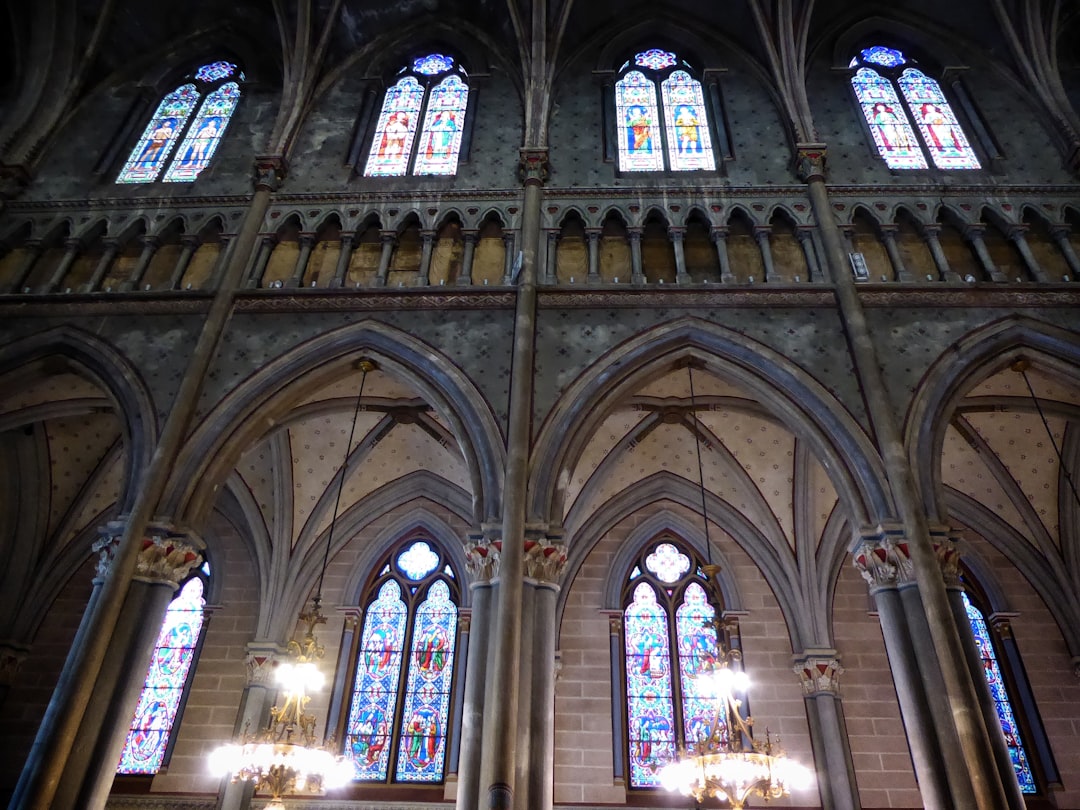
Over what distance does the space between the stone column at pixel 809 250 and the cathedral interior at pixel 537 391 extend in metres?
0.09

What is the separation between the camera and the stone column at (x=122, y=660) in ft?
24.8

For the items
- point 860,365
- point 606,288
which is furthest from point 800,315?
point 606,288

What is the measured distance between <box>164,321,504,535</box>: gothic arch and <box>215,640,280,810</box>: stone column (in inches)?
179

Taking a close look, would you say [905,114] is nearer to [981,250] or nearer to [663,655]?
[981,250]

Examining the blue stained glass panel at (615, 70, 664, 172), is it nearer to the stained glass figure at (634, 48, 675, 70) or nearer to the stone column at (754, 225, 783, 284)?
the stained glass figure at (634, 48, 675, 70)

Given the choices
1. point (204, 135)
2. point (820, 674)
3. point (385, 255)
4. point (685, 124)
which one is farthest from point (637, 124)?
point (820, 674)

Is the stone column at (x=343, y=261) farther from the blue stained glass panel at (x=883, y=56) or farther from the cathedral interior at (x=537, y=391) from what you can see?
the blue stained glass panel at (x=883, y=56)

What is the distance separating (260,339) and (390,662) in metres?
6.03

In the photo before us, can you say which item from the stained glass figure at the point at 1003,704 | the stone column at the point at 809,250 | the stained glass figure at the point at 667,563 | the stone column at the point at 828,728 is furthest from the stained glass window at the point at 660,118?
the stained glass figure at the point at 1003,704

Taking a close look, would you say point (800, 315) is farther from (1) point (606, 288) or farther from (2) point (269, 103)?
(2) point (269, 103)

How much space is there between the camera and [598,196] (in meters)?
12.0

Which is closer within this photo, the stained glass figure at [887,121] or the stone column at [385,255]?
the stone column at [385,255]

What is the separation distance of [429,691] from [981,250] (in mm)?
10850

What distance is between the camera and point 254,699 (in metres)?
12.5
